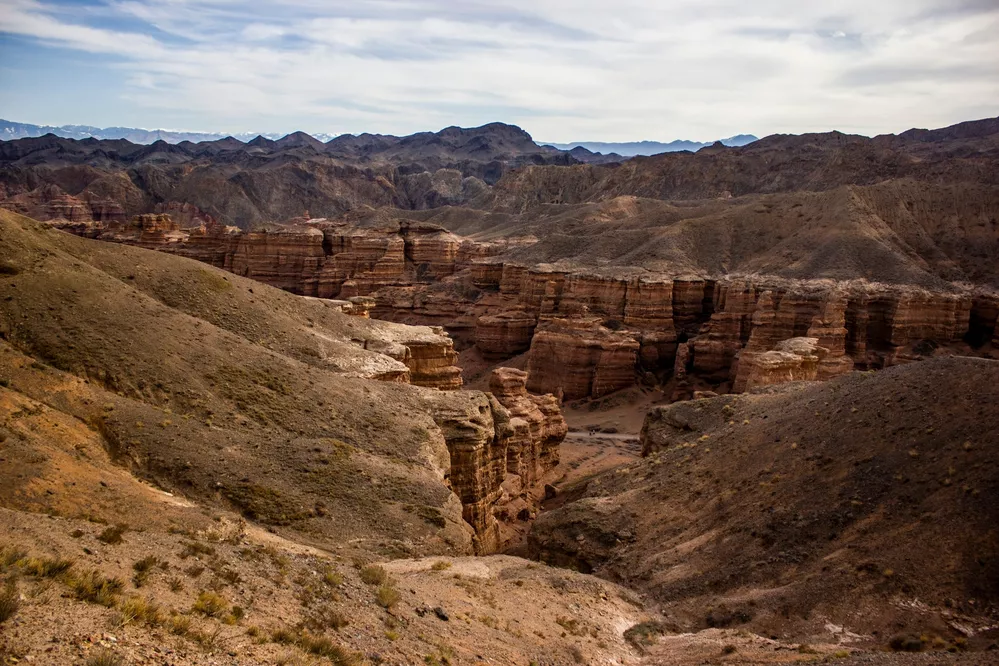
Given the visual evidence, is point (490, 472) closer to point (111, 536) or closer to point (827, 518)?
point (827, 518)

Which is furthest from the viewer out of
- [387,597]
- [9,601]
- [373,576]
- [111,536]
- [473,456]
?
[473,456]

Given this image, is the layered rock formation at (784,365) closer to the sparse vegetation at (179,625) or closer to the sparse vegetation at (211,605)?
the sparse vegetation at (211,605)

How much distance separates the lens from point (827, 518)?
17344mm

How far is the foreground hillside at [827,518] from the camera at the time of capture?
14.0m

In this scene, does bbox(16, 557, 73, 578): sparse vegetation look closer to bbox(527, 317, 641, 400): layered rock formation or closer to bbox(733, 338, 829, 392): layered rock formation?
bbox(733, 338, 829, 392): layered rock formation

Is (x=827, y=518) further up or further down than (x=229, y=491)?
further up

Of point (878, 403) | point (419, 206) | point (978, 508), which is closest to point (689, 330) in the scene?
point (878, 403)

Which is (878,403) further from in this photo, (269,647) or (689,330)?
(689,330)

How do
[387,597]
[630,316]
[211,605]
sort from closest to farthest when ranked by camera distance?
[211,605] → [387,597] → [630,316]

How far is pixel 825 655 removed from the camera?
1234 cm

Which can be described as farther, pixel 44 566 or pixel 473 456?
pixel 473 456

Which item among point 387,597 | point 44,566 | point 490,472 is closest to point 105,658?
point 44,566

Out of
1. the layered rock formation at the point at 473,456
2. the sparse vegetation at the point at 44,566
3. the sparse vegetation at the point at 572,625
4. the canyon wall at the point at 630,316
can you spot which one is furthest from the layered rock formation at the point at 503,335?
the sparse vegetation at the point at 44,566

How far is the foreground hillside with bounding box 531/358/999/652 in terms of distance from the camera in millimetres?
13961
